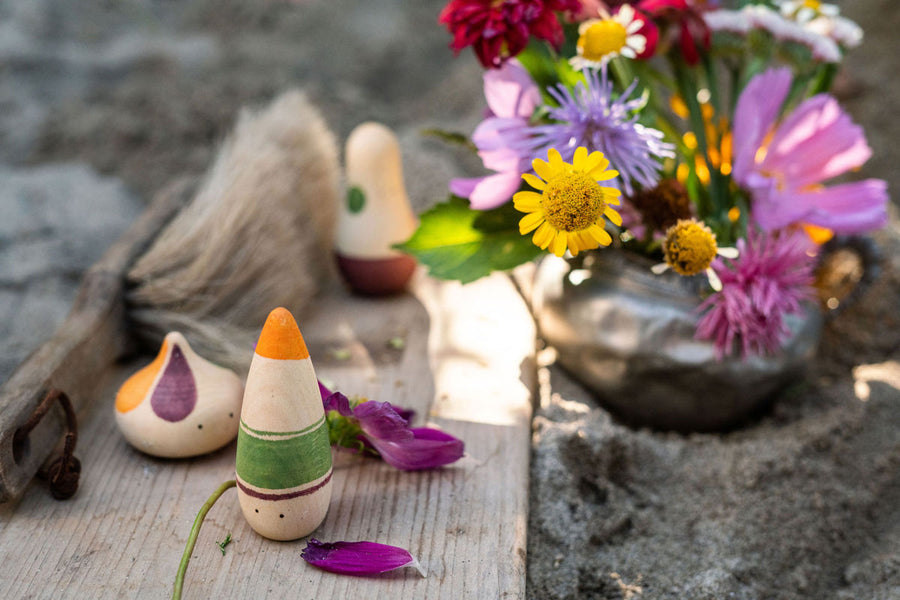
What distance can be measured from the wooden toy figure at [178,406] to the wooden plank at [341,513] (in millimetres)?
28

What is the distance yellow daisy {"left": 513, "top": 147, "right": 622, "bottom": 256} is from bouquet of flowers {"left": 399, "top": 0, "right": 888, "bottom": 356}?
0.07 m

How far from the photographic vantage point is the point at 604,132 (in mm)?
798

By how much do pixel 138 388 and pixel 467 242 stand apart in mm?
415

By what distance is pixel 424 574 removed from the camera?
678mm

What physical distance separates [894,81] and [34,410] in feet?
6.02

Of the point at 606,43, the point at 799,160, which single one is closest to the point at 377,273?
the point at 606,43

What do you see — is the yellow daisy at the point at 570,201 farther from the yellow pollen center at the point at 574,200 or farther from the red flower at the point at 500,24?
the red flower at the point at 500,24

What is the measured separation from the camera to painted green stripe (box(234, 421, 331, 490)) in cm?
67

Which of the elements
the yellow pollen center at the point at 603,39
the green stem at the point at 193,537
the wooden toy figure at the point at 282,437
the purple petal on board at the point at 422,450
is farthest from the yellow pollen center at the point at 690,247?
the green stem at the point at 193,537

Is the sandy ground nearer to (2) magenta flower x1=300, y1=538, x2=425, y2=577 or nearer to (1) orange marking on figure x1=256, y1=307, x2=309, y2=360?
(2) magenta flower x1=300, y1=538, x2=425, y2=577

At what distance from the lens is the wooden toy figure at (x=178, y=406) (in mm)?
799

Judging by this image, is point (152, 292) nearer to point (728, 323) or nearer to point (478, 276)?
point (478, 276)

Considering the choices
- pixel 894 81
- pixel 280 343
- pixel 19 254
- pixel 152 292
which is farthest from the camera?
pixel 894 81

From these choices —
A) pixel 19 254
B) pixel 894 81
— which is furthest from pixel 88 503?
pixel 894 81
